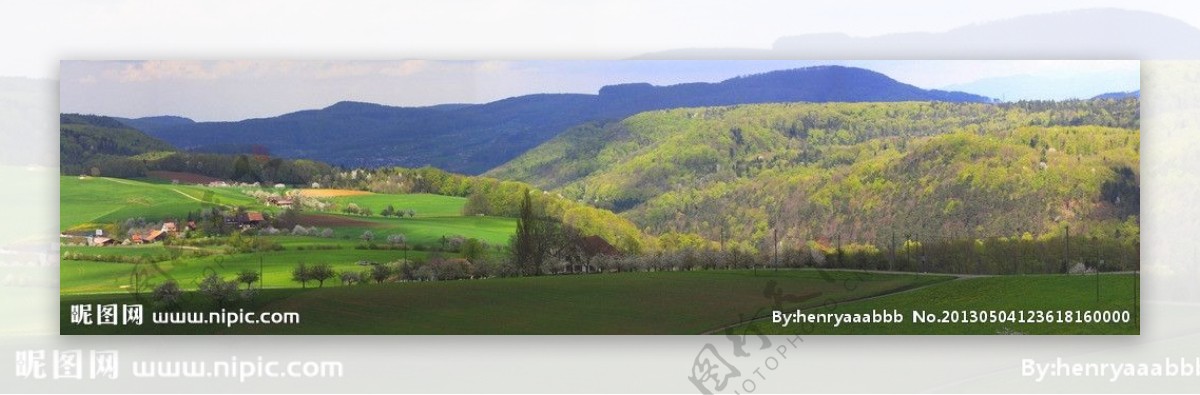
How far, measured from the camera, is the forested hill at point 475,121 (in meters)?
20.2

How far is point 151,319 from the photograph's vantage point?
19.8m

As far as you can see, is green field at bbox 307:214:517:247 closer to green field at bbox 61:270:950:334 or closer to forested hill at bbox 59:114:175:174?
green field at bbox 61:270:950:334

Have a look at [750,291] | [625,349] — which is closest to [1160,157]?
[750,291]

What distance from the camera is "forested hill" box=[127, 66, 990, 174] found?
20.2 m

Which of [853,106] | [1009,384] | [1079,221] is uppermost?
[853,106]

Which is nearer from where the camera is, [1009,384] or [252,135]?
[1009,384]

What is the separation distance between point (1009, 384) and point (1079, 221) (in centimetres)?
261

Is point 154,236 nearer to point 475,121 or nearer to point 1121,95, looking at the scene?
point 475,121

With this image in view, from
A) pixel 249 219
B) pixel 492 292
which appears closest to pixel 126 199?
pixel 249 219

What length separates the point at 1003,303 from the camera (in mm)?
19922

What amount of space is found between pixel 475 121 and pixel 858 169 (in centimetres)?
456

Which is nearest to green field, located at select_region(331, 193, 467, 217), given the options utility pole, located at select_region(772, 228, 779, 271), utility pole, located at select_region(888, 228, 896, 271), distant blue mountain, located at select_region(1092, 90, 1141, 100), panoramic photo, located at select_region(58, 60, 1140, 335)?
panoramic photo, located at select_region(58, 60, 1140, 335)

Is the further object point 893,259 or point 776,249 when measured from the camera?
point 776,249

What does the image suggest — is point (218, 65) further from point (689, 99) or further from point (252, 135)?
point (689, 99)
